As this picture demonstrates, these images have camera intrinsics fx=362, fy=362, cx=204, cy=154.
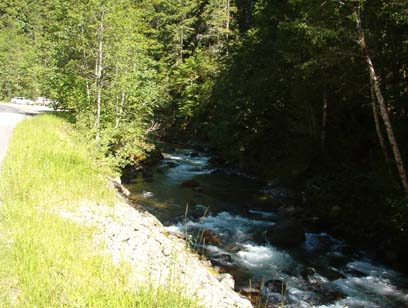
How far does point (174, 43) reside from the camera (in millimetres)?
43875

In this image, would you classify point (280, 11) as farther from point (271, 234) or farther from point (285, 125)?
point (271, 234)

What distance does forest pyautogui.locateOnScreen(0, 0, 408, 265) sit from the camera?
12055mm

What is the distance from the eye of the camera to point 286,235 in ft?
40.3

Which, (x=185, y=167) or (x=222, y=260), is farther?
(x=185, y=167)

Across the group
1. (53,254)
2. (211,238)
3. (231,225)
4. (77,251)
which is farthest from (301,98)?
(53,254)

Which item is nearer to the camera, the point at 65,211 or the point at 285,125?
the point at 65,211

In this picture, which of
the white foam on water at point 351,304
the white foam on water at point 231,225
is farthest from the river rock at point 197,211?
the white foam on water at point 351,304

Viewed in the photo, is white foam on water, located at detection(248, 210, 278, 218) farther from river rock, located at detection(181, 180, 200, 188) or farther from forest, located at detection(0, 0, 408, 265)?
river rock, located at detection(181, 180, 200, 188)

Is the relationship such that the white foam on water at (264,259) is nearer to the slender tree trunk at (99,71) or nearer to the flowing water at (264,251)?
the flowing water at (264,251)

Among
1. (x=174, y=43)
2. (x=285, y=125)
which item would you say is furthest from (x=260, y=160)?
(x=174, y=43)

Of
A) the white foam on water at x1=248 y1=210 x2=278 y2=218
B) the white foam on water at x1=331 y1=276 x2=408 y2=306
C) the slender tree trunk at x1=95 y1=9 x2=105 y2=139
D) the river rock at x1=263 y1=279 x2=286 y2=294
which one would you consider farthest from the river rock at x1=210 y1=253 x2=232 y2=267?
the slender tree trunk at x1=95 y1=9 x2=105 y2=139

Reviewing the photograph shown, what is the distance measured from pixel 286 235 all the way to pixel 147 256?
7.17 metres

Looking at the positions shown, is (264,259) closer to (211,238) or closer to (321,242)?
(211,238)

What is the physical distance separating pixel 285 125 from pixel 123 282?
18218mm
